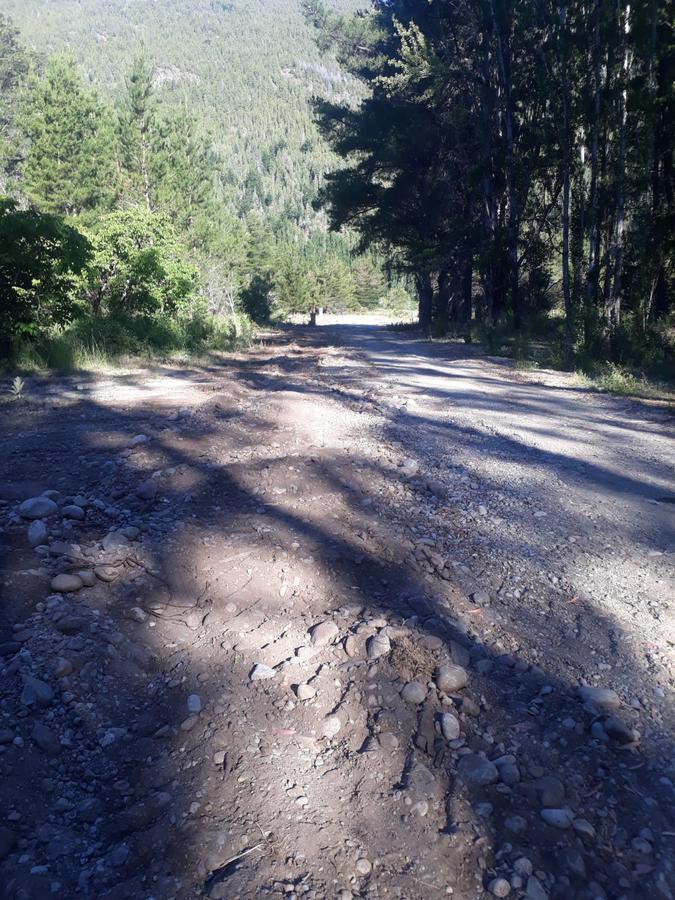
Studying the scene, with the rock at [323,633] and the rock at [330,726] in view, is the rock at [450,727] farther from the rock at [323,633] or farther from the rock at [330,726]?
the rock at [323,633]

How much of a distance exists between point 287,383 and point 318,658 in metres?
7.11

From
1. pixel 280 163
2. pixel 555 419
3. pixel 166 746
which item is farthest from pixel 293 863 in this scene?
pixel 280 163

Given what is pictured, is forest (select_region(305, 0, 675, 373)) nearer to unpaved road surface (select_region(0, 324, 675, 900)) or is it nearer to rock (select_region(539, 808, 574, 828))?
unpaved road surface (select_region(0, 324, 675, 900))

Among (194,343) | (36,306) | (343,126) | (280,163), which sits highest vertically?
(280,163)

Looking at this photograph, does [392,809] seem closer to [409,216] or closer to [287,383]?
[287,383]

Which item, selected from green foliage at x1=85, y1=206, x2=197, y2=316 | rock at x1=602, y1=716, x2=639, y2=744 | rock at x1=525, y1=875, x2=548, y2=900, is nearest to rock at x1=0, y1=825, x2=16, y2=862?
rock at x1=525, y1=875, x2=548, y2=900

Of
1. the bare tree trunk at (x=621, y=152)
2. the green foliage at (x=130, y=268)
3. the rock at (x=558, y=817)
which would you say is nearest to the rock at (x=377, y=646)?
the rock at (x=558, y=817)

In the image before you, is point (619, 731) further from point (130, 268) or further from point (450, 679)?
point (130, 268)

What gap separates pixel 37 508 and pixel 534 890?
3093mm

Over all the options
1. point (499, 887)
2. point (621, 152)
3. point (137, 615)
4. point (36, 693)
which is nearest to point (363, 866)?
point (499, 887)

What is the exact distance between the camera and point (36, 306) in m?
11.1

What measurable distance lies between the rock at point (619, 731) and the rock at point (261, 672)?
128 centimetres

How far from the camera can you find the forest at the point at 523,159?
14133 millimetres

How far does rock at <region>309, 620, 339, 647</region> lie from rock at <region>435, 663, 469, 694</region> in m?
0.48
